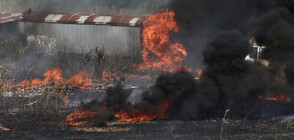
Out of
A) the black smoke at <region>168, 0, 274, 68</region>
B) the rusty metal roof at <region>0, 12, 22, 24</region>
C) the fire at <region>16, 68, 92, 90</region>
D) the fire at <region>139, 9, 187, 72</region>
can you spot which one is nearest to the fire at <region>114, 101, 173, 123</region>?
the fire at <region>16, 68, 92, 90</region>

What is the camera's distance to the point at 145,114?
541 inches

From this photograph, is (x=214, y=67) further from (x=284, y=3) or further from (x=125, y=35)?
(x=125, y=35)

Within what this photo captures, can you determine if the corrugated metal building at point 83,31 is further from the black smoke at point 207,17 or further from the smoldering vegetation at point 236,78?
the smoldering vegetation at point 236,78

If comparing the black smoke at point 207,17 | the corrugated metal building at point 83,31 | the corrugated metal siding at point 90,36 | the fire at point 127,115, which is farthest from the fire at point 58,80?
the black smoke at point 207,17

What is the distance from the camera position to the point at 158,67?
73.7 ft

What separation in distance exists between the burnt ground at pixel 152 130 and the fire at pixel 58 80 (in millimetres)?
5305

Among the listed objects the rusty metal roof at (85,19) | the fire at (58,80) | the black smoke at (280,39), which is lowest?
the fire at (58,80)

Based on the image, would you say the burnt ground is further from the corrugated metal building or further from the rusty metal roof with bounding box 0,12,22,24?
the rusty metal roof with bounding box 0,12,22,24

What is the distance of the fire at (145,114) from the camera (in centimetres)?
1353

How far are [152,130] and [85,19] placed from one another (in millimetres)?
16857

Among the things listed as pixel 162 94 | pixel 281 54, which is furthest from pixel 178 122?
pixel 281 54

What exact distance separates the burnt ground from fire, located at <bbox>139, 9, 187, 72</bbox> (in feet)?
23.5

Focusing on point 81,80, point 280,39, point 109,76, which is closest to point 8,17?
point 109,76

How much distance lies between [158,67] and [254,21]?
7925mm
